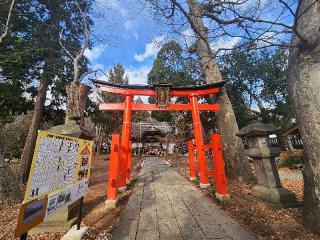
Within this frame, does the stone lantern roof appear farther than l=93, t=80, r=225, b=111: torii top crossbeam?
No

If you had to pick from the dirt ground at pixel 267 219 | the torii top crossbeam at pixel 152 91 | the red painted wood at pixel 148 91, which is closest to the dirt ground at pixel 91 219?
the dirt ground at pixel 267 219

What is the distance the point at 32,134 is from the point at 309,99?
1082 cm

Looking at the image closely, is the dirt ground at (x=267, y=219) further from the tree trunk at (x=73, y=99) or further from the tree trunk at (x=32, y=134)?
the tree trunk at (x=32, y=134)

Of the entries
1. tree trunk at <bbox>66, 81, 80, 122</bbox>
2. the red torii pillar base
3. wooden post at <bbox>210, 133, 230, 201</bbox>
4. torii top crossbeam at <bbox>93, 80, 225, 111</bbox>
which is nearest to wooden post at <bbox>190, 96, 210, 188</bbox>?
torii top crossbeam at <bbox>93, 80, 225, 111</bbox>

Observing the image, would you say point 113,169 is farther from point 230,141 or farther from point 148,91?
point 230,141

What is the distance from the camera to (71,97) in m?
9.59

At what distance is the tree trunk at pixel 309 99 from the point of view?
3.85 meters

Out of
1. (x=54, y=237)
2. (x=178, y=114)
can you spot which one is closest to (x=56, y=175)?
(x=54, y=237)

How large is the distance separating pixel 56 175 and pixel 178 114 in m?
22.5

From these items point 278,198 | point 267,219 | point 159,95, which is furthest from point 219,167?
point 159,95

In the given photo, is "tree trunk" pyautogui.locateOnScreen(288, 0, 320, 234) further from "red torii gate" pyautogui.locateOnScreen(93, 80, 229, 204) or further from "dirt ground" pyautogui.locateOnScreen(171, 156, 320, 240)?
"red torii gate" pyautogui.locateOnScreen(93, 80, 229, 204)

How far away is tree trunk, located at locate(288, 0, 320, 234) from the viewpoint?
3.85 m

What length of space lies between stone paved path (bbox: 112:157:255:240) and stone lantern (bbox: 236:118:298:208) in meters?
1.37

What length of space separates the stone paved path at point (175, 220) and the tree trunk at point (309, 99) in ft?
4.07
